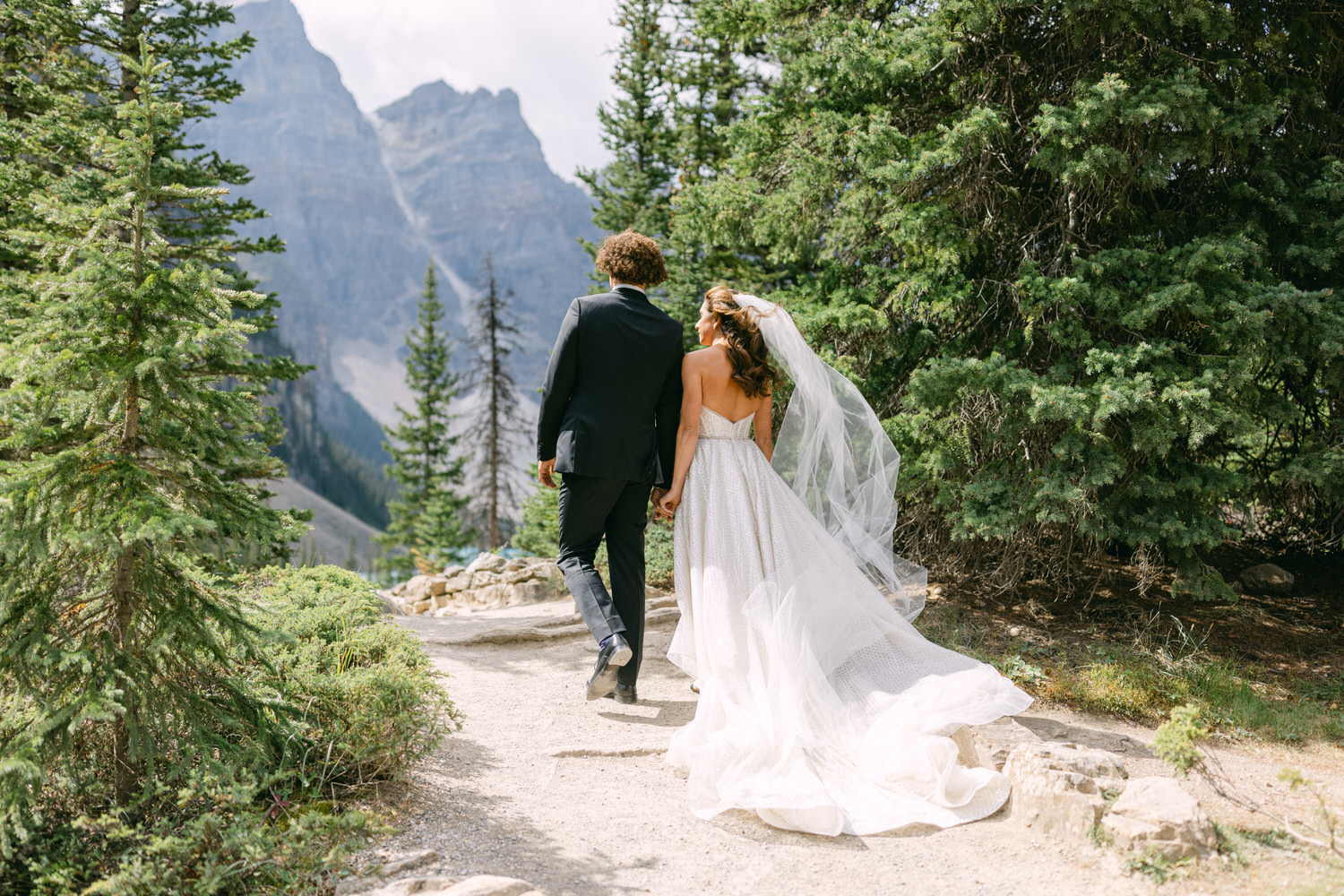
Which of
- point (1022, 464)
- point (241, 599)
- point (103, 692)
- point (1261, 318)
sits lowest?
point (103, 692)

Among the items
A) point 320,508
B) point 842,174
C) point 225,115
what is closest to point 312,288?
point 225,115

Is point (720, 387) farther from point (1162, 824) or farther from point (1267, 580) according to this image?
point (1267, 580)

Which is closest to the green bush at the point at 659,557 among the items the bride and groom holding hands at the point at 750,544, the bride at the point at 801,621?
the bride at the point at 801,621

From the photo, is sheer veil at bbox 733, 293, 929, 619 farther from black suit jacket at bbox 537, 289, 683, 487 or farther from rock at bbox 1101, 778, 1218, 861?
rock at bbox 1101, 778, 1218, 861

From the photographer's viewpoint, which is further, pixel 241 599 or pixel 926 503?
pixel 926 503

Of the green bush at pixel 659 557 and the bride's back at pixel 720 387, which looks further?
the green bush at pixel 659 557

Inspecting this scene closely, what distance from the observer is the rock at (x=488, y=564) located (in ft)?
34.8

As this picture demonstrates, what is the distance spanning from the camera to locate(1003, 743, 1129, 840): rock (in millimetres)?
2805

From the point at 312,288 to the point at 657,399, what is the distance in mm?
137561

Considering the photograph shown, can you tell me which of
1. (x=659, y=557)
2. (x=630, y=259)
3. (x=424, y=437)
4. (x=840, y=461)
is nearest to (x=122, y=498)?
(x=630, y=259)

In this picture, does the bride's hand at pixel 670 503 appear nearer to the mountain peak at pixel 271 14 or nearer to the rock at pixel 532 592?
the rock at pixel 532 592

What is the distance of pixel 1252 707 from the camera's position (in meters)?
4.38

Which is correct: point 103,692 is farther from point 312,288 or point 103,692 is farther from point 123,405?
point 312,288

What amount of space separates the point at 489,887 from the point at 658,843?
0.80 m
